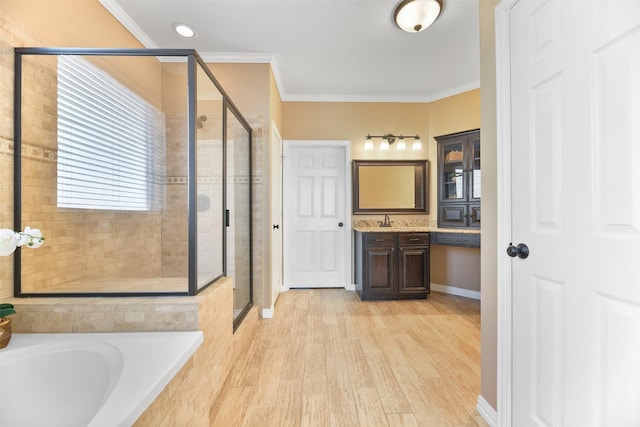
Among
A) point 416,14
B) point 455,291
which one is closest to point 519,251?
point 416,14

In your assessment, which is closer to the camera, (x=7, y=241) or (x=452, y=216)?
(x=7, y=241)

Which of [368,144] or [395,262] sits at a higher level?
[368,144]

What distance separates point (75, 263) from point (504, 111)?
2.40 metres

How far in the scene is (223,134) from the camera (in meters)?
2.12

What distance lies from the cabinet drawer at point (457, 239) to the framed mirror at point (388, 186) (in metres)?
0.55

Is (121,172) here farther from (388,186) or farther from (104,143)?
(388,186)

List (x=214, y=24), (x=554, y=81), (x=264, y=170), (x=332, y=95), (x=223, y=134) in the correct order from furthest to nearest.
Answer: (x=332, y=95) → (x=264, y=170) → (x=214, y=24) → (x=223, y=134) → (x=554, y=81)

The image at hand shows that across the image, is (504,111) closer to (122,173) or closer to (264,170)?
(264,170)

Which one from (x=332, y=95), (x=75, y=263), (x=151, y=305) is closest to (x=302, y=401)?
(x=151, y=305)

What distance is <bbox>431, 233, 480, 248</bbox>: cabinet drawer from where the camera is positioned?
3062 millimetres

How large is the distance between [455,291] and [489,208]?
2.55 meters

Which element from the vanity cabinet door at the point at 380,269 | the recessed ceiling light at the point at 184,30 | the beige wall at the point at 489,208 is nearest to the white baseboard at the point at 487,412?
the beige wall at the point at 489,208

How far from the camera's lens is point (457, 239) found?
3.20 metres

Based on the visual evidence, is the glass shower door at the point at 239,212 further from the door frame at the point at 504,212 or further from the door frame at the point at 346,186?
the door frame at the point at 504,212
